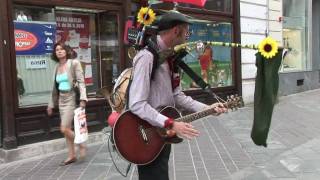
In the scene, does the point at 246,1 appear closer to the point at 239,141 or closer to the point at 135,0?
the point at 135,0

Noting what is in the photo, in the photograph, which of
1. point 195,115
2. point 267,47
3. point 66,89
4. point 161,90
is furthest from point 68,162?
point 267,47

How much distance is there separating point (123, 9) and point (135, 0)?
0.43m

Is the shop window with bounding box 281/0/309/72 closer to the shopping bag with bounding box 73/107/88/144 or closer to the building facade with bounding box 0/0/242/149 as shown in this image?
the building facade with bounding box 0/0/242/149

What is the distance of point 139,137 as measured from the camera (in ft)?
11.7

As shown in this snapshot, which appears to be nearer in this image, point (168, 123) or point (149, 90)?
point (168, 123)

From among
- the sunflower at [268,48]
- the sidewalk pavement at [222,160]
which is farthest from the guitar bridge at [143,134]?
the sidewalk pavement at [222,160]

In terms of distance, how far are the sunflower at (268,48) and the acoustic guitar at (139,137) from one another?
1.52 feet

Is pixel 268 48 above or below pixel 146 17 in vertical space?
below

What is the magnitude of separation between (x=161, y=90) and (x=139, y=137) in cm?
38

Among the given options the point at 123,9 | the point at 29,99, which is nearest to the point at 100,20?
the point at 123,9

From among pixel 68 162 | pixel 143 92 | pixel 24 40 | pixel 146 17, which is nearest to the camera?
pixel 143 92

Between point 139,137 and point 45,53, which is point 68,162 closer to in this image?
point 45,53

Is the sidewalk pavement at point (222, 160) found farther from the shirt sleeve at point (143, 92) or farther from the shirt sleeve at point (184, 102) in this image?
the shirt sleeve at point (143, 92)

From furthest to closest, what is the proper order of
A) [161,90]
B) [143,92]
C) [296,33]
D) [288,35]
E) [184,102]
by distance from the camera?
[296,33]
[288,35]
[184,102]
[161,90]
[143,92]
